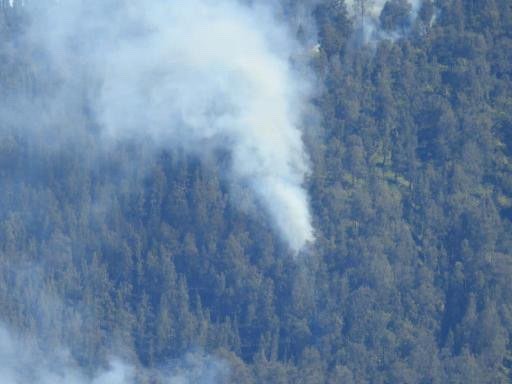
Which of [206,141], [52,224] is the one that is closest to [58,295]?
[52,224]

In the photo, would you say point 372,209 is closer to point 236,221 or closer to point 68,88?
point 236,221

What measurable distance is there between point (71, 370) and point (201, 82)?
1870 centimetres

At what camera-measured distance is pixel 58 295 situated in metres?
103

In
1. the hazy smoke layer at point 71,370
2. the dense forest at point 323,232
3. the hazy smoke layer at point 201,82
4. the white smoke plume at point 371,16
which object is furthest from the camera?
the white smoke plume at point 371,16

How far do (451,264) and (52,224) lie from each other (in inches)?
731

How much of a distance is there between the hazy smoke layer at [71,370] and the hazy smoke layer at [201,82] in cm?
803

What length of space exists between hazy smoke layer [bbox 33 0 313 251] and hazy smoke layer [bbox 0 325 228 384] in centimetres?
803

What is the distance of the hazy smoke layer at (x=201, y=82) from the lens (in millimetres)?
107625

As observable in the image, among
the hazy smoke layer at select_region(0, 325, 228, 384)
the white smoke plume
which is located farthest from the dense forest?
the hazy smoke layer at select_region(0, 325, 228, 384)

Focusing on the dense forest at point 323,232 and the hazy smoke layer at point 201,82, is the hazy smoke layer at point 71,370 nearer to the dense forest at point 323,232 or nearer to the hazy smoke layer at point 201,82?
the dense forest at point 323,232

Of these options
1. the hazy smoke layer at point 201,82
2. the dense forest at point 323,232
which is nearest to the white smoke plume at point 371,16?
the dense forest at point 323,232

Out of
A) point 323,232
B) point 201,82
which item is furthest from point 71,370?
point 201,82

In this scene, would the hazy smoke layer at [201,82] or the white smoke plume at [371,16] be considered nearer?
the hazy smoke layer at [201,82]

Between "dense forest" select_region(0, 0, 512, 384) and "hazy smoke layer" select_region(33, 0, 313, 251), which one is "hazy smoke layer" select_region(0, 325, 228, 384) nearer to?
"dense forest" select_region(0, 0, 512, 384)
